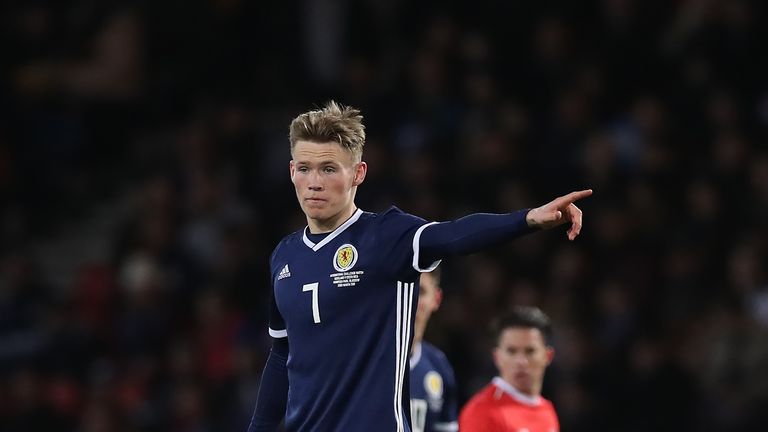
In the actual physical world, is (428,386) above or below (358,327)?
below

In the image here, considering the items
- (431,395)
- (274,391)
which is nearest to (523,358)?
(431,395)

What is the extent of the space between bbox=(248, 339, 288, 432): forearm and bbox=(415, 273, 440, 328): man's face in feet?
4.14

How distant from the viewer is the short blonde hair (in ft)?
15.0

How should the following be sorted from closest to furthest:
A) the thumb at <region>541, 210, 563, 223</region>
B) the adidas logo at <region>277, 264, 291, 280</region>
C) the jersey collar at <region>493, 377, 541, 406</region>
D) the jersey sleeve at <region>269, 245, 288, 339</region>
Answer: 1. the thumb at <region>541, 210, 563, 223</region>
2. the adidas logo at <region>277, 264, 291, 280</region>
3. the jersey sleeve at <region>269, 245, 288, 339</region>
4. the jersey collar at <region>493, 377, 541, 406</region>

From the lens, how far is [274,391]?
4.95m

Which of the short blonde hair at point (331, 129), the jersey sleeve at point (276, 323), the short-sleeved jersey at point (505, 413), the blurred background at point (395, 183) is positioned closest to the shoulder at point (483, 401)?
the short-sleeved jersey at point (505, 413)

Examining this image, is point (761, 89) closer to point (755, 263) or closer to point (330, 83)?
point (755, 263)

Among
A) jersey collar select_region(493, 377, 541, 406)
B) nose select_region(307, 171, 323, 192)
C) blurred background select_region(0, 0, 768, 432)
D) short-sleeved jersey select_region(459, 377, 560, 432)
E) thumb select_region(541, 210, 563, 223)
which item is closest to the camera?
thumb select_region(541, 210, 563, 223)

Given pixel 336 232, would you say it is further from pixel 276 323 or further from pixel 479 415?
pixel 479 415

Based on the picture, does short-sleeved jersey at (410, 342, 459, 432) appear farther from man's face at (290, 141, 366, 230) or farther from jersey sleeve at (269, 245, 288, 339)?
man's face at (290, 141, 366, 230)

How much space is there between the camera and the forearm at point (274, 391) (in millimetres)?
4926

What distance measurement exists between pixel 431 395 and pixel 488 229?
212cm

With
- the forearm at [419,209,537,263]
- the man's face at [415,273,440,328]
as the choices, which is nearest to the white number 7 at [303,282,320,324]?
the forearm at [419,209,537,263]

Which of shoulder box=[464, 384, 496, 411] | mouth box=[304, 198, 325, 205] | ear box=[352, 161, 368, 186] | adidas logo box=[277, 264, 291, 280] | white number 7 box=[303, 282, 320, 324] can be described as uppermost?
ear box=[352, 161, 368, 186]
